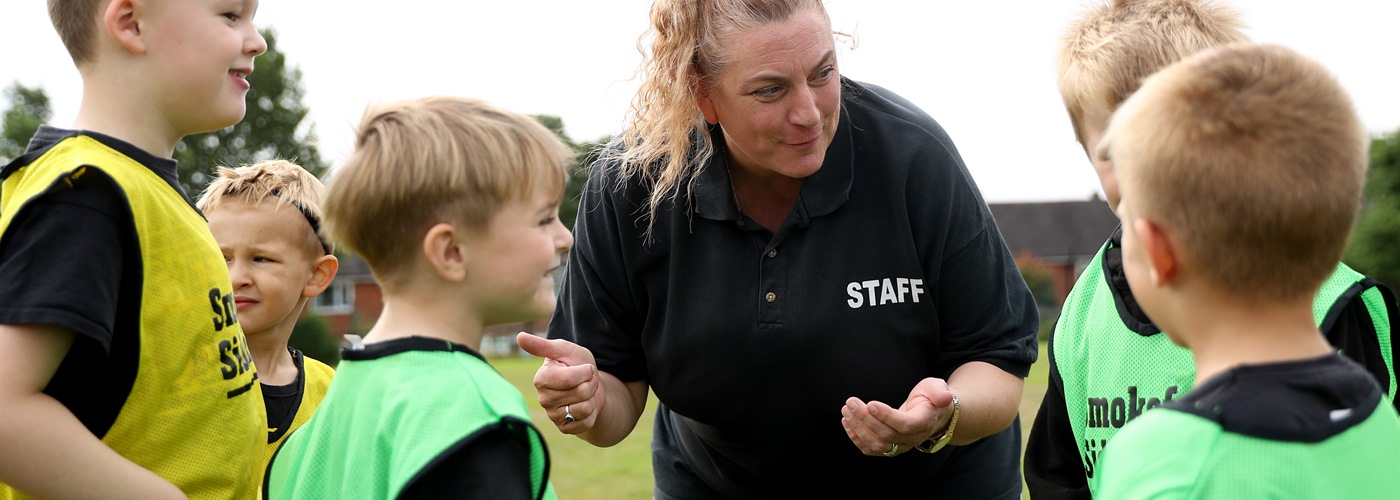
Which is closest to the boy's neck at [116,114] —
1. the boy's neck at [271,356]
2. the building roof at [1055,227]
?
the boy's neck at [271,356]

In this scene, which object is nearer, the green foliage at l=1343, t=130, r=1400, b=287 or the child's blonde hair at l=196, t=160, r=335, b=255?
the child's blonde hair at l=196, t=160, r=335, b=255

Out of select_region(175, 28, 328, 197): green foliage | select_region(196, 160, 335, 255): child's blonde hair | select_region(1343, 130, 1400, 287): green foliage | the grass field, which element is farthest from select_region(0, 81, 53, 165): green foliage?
select_region(1343, 130, 1400, 287): green foliage

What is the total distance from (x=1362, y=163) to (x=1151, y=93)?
311mm

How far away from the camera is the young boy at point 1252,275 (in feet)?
5.28

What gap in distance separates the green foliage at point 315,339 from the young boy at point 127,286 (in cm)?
2212

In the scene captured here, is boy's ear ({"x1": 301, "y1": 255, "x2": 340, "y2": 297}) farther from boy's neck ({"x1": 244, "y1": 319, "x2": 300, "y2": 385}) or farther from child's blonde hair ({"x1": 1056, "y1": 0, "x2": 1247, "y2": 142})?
child's blonde hair ({"x1": 1056, "y1": 0, "x2": 1247, "y2": 142})

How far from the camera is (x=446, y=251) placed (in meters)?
2.07

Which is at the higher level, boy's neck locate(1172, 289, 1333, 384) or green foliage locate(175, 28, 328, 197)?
boy's neck locate(1172, 289, 1333, 384)

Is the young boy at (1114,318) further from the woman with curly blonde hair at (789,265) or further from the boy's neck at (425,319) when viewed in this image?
the boy's neck at (425,319)

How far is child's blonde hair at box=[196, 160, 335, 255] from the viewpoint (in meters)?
3.18

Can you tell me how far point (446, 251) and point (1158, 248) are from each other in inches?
45.6

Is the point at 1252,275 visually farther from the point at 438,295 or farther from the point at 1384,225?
the point at 1384,225

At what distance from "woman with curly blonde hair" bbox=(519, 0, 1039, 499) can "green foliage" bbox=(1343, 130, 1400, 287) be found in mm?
35591

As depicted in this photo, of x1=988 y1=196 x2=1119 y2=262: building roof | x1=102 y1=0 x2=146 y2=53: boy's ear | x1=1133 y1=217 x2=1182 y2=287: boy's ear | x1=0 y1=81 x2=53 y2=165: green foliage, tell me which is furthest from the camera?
x1=988 y1=196 x2=1119 y2=262: building roof
